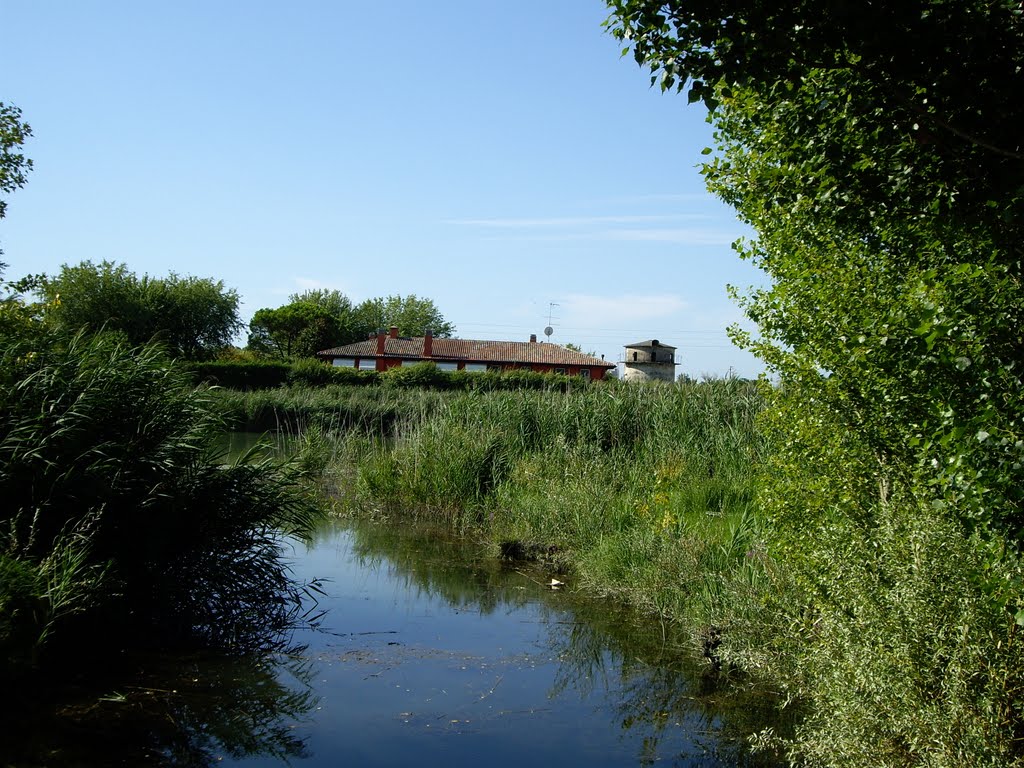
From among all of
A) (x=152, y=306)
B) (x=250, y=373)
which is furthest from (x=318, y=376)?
(x=152, y=306)

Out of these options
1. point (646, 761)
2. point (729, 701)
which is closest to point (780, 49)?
point (646, 761)

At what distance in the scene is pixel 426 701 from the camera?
23.5ft

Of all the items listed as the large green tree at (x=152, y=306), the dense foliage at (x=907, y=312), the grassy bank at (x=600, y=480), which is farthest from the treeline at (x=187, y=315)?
the dense foliage at (x=907, y=312)

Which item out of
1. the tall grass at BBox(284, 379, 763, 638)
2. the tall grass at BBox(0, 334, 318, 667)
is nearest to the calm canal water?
the tall grass at BBox(284, 379, 763, 638)

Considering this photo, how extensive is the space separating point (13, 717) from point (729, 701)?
5.25 metres

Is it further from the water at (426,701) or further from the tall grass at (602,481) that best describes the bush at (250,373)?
the water at (426,701)

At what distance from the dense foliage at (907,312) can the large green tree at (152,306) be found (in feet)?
150

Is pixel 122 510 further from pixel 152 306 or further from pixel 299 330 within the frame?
pixel 299 330

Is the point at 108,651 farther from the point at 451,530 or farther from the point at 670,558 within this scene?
the point at 451,530

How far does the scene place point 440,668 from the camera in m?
8.02

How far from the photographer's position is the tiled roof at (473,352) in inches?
2586

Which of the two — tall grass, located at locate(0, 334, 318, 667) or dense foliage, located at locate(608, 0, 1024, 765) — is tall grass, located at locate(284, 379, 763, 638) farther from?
tall grass, located at locate(0, 334, 318, 667)

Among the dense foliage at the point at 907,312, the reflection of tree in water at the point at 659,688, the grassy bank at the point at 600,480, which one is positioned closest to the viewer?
the dense foliage at the point at 907,312

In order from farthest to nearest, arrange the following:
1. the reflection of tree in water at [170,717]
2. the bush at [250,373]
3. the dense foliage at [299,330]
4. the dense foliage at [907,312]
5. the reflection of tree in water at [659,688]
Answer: the dense foliage at [299,330] < the bush at [250,373] < the reflection of tree in water at [659,688] < the reflection of tree in water at [170,717] < the dense foliage at [907,312]
